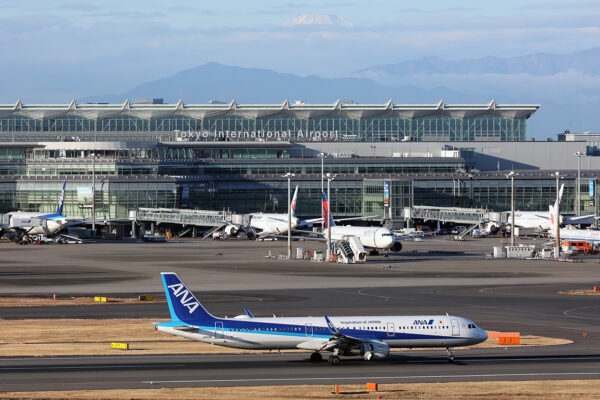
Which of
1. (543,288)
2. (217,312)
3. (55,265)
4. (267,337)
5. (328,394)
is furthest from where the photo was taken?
(55,265)

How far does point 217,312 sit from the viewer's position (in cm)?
8656

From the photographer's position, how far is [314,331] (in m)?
61.3

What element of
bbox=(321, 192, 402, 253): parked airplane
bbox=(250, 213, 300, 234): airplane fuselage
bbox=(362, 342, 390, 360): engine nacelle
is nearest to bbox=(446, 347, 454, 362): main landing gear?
bbox=(362, 342, 390, 360): engine nacelle

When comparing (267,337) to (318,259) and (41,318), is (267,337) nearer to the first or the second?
(41,318)

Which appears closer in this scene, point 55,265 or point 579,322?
point 579,322

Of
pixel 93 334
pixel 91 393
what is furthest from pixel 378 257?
pixel 91 393

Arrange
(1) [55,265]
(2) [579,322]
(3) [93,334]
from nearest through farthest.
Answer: (3) [93,334]
(2) [579,322]
(1) [55,265]

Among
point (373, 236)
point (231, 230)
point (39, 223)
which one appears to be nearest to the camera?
point (373, 236)

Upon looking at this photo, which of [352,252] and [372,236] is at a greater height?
[372,236]

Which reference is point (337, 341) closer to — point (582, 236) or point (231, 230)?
point (582, 236)

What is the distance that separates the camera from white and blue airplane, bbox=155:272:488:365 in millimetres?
60531

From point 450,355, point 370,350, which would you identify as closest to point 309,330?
point 370,350

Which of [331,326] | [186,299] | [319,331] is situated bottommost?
[319,331]

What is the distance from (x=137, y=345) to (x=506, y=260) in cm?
8278
